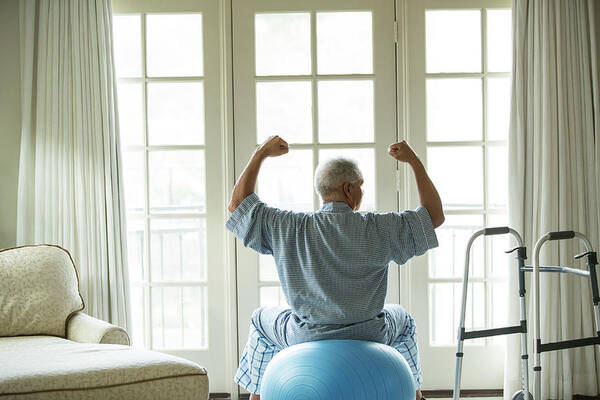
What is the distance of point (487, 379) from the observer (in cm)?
334

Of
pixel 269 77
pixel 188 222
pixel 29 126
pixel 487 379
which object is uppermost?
pixel 269 77

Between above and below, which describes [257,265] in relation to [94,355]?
above

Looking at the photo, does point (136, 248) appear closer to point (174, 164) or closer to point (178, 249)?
point (178, 249)

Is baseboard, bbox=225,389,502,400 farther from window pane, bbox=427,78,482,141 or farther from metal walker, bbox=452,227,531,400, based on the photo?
window pane, bbox=427,78,482,141

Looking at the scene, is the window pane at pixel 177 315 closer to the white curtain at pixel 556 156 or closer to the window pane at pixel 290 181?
the window pane at pixel 290 181

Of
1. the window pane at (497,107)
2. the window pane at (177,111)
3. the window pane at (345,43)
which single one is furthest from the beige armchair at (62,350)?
the window pane at (497,107)

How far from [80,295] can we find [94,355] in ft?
2.44

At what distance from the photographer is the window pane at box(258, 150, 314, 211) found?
10.9 ft

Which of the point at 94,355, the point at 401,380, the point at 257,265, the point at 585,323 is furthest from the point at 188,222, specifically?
the point at 585,323

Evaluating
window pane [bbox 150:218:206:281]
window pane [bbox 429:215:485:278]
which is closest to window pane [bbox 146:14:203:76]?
window pane [bbox 150:218:206:281]

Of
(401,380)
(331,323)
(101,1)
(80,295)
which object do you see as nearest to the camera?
(401,380)

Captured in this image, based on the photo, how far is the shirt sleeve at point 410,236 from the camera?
2.25m

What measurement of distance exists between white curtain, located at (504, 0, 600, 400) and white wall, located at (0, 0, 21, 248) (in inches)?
110

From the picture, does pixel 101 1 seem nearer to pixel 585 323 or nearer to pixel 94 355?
pixel 94 355
